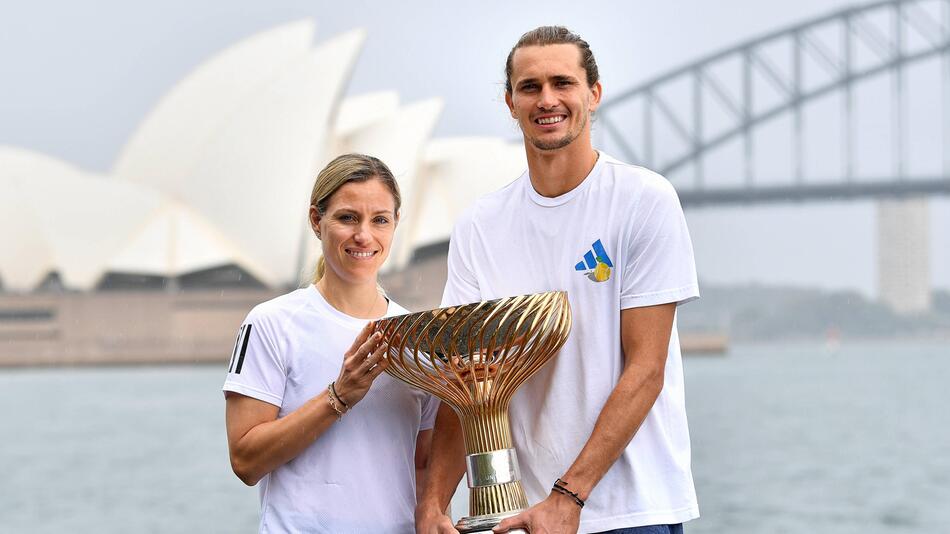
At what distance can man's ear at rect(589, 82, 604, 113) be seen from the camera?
185cm

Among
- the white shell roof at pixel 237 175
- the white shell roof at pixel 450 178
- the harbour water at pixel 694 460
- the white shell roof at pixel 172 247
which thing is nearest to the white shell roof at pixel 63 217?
the white shell roof at pixel 237 175

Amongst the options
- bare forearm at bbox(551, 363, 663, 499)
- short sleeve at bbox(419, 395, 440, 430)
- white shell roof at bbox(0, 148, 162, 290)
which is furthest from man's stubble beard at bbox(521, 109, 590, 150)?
white shell roof at bbox(0, 148, 162, 290)

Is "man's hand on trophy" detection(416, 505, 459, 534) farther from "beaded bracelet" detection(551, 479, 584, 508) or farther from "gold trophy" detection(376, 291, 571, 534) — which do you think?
"beaded bracelet" detection(551, 479, 584, 508)

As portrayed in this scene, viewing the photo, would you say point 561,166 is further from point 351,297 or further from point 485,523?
point 485,523

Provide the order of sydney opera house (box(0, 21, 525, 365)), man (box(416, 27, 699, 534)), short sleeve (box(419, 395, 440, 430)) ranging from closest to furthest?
man (box(416, 27, 699, 534)), short sleeve (box(419, 395, 440, 430)), sydney opera house (box(0, 21, 525, 365))

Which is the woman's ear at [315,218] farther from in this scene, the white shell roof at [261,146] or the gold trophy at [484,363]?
the white shell roof at [261,146]

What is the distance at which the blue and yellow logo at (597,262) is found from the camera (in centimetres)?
180

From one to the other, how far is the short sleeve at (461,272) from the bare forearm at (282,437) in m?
0.24

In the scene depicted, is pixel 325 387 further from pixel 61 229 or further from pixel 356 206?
pixel 61 229

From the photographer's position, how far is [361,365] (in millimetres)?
1771

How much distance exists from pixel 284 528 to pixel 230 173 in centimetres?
3087

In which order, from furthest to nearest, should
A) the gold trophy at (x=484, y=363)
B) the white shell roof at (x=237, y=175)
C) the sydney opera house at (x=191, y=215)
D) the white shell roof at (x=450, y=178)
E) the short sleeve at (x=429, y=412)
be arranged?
the white shell roof at (x=450, y=178)
the sydney opera house at (x=191, y=215)
the white shell roof at (x=237, y=175)
the short sleeve at (x=429, y=412)
the gold trophy at (x=484, y=363)

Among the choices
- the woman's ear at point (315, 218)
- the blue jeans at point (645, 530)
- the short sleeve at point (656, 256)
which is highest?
the woman's ear at point (315, 218)

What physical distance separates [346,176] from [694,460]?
49.1 feet
